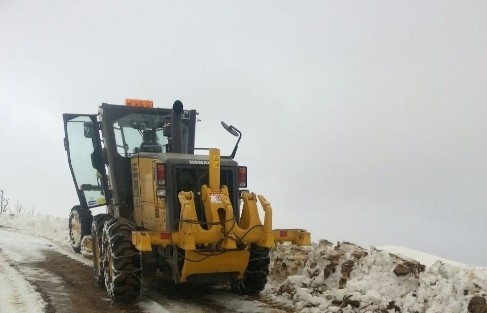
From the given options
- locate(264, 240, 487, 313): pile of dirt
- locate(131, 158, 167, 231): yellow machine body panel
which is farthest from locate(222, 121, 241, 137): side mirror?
locate(264, 240, 487, 313): pile of dirt

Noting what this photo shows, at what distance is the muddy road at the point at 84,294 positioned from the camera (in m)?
6.43

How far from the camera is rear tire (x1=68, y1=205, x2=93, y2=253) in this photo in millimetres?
10516

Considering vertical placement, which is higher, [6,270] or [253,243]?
[253,243]

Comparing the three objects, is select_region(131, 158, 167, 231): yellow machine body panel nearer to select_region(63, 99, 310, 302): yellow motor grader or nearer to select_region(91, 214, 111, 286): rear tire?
select_region(63, 99, 310, 302): yellow motor grader

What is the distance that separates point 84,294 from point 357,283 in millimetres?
3965

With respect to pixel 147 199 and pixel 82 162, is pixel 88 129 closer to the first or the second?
pixel 82 162

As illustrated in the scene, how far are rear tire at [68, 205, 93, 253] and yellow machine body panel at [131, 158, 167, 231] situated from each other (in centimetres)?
294

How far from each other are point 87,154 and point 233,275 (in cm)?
462

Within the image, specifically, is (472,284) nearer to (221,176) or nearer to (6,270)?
(221,176)

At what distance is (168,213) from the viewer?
6.82 metres

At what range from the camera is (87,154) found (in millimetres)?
9992

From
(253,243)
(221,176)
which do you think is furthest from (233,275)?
(221,176)

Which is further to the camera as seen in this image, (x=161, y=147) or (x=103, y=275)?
(x=161, y=147)

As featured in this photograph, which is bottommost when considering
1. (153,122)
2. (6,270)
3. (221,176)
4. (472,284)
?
(6,270)
